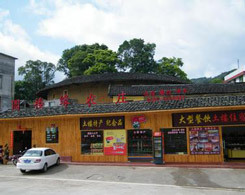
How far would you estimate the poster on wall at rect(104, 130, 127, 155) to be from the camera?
1527 cm

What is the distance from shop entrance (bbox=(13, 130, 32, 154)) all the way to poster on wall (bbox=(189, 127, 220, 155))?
12851mm

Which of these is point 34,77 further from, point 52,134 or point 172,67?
point 52,134

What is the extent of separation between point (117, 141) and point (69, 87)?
55.3 feet

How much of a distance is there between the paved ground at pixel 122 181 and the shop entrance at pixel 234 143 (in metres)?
2.58

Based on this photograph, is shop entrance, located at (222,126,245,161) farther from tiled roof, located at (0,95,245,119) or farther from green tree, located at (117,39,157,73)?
green tree, located at (117,39,157,73)

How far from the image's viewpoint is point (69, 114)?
50.5ft

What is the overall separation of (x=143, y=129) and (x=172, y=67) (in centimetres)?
3204

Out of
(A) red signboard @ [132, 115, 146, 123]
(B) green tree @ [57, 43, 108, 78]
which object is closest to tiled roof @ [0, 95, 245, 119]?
(A) red signboard @ [132, 115, 146, 123]

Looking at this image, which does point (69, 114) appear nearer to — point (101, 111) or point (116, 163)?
point (101, 111)

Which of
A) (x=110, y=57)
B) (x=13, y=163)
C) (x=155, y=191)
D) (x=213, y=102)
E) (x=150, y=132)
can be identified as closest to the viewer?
(x=155, y=191)

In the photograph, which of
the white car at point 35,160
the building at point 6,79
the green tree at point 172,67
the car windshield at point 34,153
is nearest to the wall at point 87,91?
the building at point 6,79

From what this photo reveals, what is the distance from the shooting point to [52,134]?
54.3 feet

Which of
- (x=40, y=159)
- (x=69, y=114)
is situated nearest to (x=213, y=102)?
(x=69, y=114)

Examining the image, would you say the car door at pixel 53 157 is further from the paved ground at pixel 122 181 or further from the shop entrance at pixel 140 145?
the shop entrance at pixel 140 145
